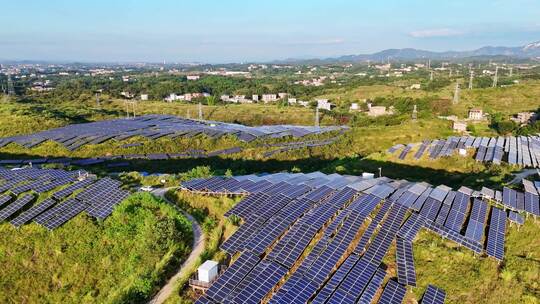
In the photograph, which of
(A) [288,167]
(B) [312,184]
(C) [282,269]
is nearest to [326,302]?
(C) [282,269]

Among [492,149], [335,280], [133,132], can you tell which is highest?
[133,132]

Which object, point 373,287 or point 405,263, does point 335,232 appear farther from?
point 373,287

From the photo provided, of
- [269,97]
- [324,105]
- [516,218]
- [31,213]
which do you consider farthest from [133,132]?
[269,97]

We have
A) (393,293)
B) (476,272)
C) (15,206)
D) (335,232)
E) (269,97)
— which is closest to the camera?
(393,293)

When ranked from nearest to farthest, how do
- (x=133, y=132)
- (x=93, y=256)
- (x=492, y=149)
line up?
(x=93, y=256)
(x=492, y=149)
(x=133, y=132)

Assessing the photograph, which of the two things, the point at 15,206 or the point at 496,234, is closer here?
the point at 496,234

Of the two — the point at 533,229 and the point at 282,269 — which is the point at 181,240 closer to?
the point at 282,269
